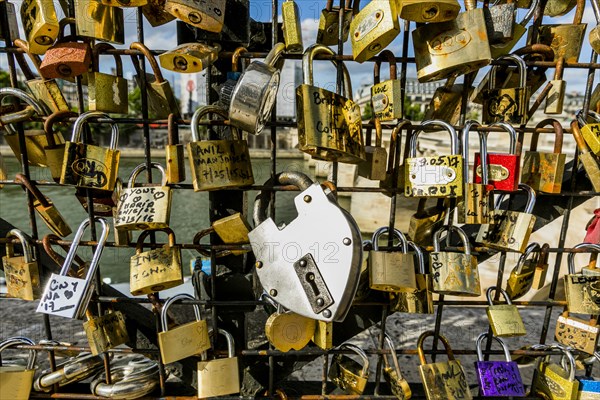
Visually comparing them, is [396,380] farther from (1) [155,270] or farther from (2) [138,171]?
(2) [138,171]

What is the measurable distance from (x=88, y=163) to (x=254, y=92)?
1.48 feet

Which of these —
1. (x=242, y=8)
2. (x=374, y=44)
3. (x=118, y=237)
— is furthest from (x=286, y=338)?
(x=242, y=8)

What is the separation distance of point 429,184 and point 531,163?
0.39 metres

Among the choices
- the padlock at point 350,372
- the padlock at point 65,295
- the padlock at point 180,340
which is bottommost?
the padlock at point 350,372

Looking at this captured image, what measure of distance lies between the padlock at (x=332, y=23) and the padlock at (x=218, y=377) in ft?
3.06

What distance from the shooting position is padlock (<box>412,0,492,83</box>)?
3.01 feet

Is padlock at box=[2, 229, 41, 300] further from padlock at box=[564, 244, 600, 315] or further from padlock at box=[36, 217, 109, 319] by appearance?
padlock at box=[564, 244, 600, 315]

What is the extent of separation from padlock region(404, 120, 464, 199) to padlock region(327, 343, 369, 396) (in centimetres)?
50

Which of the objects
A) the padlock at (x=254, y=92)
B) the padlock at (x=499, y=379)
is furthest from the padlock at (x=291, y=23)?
the padlock at (x=499, y=379)

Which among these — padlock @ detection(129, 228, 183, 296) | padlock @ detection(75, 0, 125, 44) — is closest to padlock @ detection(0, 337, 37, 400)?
padlock @ detection(129, 228, 183, 296)

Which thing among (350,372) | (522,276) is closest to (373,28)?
(522,276)

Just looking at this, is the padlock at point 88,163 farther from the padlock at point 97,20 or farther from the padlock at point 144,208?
the padlock at point 97,20

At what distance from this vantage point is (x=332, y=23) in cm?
109

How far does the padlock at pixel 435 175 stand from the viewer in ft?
3.13
